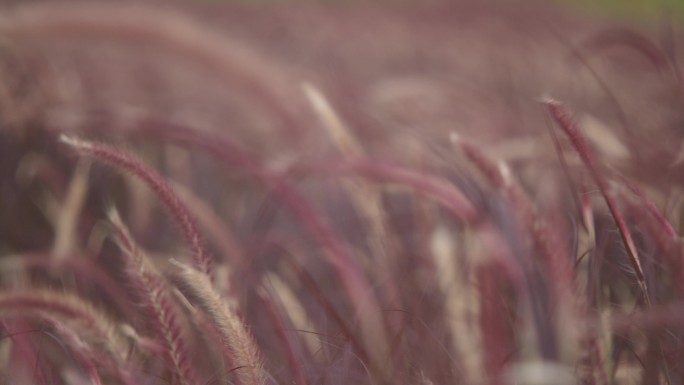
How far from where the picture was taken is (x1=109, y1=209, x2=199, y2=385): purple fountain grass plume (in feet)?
1.15

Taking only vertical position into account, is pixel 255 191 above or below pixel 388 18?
below

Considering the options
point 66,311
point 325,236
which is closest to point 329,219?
point 325,236

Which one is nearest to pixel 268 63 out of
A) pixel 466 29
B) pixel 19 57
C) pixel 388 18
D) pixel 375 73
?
pixel 19 57

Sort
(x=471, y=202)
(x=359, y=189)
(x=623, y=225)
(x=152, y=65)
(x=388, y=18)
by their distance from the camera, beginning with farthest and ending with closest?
(x=388, y=18), (x=152, y=65), (x=359, y=189), (x=471, y=202), (x=623, y=225)

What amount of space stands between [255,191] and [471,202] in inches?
14.1

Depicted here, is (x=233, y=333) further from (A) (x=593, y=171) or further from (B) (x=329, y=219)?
(B) (x=329, y=219)

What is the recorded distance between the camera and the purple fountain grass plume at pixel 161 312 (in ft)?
1.15

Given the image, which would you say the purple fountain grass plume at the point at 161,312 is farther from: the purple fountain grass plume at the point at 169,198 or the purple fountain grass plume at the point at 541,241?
the purple fountain grass plume at the point at 541,241

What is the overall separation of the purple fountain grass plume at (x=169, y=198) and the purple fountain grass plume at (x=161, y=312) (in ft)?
0.08

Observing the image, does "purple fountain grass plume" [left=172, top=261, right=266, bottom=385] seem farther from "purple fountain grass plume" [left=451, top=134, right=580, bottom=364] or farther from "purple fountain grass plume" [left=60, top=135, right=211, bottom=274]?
"purple fountain grass plume" [left=451, top=134, right=580, bottom=364]

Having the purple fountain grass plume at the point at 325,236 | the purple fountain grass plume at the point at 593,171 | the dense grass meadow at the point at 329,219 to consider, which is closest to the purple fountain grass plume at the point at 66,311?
the dense grass meadow at the point at 329,219

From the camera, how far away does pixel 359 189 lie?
1.97 ft

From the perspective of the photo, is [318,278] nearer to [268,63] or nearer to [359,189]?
[359,189]

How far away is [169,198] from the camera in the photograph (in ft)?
1.17
